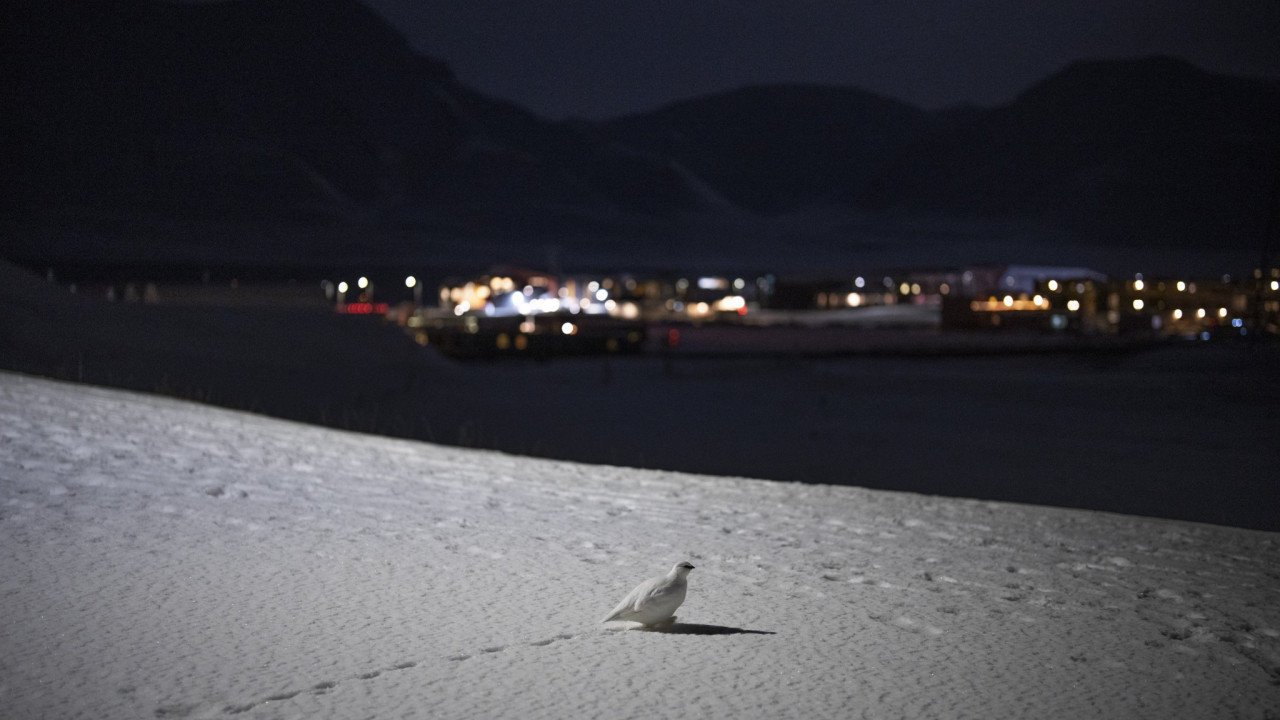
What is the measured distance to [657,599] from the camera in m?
5.32

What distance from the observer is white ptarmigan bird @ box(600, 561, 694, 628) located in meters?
5.33

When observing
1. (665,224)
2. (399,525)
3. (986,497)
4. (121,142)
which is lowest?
(986,497)

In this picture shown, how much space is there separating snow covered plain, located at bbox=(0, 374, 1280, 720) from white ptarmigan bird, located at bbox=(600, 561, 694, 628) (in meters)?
0.11

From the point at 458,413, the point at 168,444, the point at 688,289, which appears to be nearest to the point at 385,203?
the point at 688,289

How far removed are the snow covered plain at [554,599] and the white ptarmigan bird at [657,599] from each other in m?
0.11

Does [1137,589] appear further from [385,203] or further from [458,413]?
[385,203]

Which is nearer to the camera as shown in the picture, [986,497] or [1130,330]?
[986,497]

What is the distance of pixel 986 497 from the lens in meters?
13.4

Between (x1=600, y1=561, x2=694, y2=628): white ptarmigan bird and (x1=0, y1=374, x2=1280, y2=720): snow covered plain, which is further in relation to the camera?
(x1=600, y1=561, x2=694, y2=628): white ptarmigan bird

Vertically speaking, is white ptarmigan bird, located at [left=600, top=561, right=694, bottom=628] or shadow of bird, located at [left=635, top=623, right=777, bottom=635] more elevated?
white ptarmigan bird, located at [left=600, top=561, right=694, bottom=628]

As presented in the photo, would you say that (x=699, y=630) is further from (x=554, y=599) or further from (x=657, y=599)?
(x=554, y=599)

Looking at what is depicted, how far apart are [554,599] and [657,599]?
0.85m

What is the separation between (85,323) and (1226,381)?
24.8 meters

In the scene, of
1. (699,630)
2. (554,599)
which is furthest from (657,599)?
(554,599)
